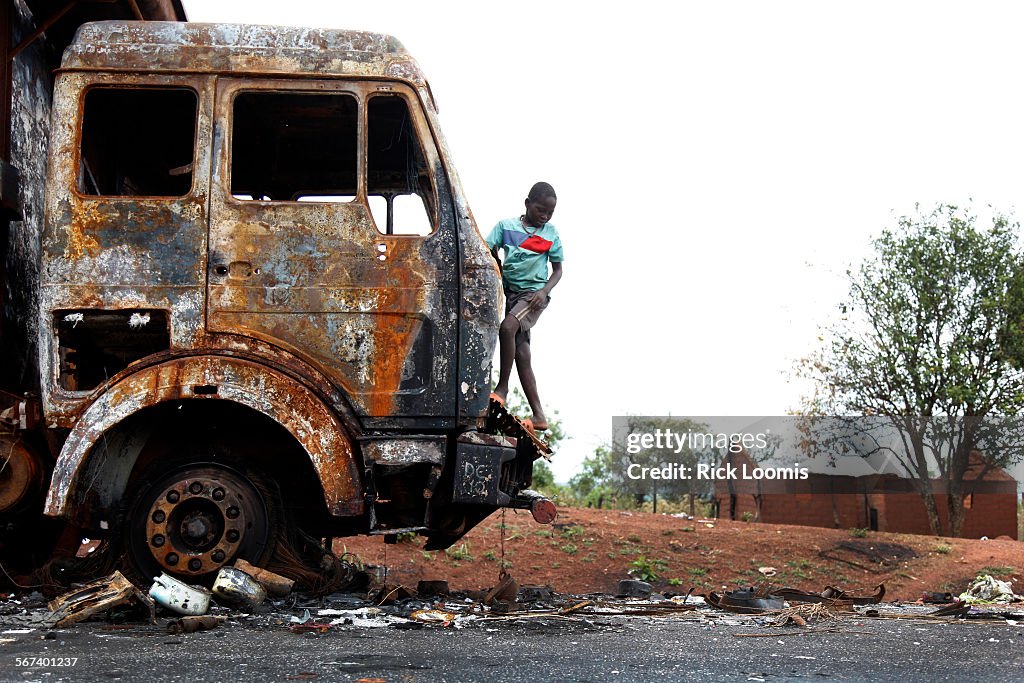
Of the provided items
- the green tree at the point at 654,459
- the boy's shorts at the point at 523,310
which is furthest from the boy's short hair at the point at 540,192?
the green tree at the point at 654,459

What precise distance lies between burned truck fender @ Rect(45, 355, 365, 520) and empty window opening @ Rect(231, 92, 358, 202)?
3.45 ft

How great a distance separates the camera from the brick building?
22156mm

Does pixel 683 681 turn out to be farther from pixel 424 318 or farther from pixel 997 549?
pixel 997 549

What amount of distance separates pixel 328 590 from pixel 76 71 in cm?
327

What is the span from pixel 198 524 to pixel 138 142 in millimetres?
2455

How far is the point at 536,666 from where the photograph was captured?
4.14 meters

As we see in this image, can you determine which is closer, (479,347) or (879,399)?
(479,347)

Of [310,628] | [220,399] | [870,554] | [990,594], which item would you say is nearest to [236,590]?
[310,628]

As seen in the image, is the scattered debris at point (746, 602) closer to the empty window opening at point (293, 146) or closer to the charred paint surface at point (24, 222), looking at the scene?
the empty window opening at point (293, 146)

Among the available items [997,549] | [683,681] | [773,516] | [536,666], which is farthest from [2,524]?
[773,516]

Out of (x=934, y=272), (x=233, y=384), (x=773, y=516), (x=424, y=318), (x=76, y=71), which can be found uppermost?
(x=934, y=272)

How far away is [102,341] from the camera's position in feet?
19.7

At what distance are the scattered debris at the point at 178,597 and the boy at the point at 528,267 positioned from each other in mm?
2084

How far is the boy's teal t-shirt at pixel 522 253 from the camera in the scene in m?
6.50
